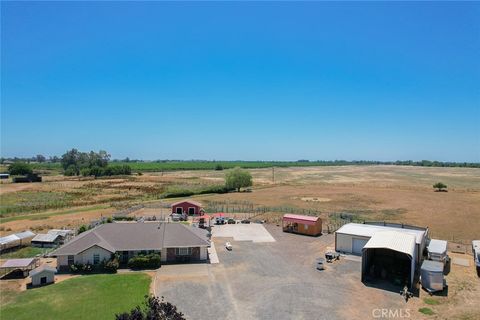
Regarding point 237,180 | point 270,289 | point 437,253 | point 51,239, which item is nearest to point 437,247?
point 437,253

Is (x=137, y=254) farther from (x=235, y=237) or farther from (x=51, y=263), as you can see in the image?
(x=235, y=237)

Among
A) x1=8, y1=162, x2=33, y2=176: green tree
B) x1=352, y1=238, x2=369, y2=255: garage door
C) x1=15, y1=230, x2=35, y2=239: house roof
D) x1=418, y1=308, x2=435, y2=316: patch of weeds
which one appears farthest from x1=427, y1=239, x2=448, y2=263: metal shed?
x1=8, y1=162, x2=33, y2=176: green tree

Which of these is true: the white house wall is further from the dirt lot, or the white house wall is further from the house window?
the house window

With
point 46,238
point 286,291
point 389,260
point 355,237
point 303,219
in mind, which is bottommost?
point 286,291

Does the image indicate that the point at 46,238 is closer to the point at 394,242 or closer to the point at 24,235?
the point at 24,235

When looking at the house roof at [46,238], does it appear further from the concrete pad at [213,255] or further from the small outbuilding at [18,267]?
the concrete pad at [213,255]
